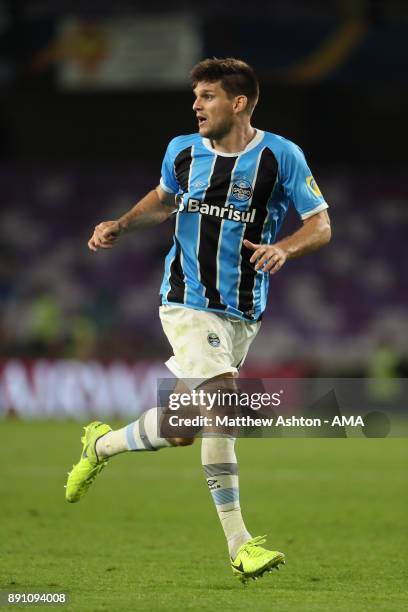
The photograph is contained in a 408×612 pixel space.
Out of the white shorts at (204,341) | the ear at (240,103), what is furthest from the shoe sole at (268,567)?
the ear at (240,103)

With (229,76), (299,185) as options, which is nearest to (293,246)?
(299,185)

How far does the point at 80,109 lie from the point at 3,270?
3.40 meters

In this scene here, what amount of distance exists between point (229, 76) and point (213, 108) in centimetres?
16

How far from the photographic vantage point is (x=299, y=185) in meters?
5.89

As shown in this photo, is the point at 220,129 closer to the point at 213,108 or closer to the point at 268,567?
the point at 213,108

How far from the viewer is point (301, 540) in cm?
761

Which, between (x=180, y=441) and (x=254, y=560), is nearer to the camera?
(x=254, y=560)

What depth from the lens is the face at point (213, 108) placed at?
5852mm

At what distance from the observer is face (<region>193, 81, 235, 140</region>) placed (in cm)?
585

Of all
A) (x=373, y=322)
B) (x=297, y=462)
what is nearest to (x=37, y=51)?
(x=373, y=322)

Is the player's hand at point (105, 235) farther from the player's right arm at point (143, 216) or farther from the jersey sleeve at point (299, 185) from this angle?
the jersey sleeve at point (299, 185)

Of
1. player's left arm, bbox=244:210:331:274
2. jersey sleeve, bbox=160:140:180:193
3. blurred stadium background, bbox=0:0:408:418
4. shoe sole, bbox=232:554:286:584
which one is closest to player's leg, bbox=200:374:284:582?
shoe sole, bbox=232:554:286:584

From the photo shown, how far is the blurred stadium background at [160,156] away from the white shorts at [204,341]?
1261 cm

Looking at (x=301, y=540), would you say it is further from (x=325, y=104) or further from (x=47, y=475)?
(x=325, y=104)
